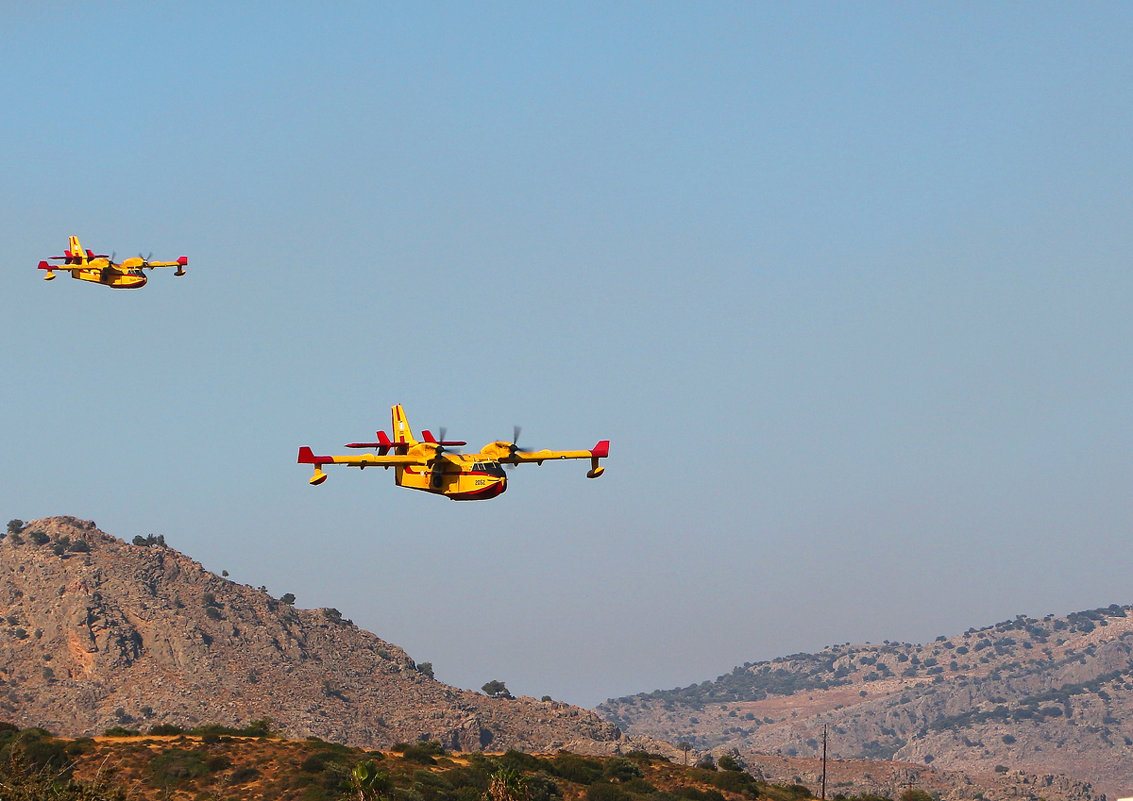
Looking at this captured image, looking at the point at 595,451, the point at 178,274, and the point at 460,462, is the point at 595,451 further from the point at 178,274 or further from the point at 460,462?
the point at 178,274

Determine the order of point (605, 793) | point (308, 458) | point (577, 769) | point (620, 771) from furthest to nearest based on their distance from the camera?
point (620, 771)
point (577, 769)
point (605, 793)
point (308, 458)

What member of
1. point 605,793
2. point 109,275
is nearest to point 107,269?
point 109,275

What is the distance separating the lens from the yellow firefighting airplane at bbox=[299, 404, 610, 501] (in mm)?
81562

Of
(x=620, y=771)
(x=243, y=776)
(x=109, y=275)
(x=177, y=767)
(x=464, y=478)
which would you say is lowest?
(x=243, y=776)

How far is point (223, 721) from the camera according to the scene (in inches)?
7869

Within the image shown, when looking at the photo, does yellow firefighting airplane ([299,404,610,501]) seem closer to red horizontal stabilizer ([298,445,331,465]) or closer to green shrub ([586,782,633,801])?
red horizontal stabilizer ([298,445,331,465])

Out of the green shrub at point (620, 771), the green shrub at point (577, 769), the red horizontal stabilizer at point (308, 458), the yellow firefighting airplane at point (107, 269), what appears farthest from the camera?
the green shrub at point (620, 771)

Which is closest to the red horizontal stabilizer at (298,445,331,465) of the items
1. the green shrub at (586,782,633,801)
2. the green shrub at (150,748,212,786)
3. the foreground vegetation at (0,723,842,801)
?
the foreground vegetation at (0,723,842,801)

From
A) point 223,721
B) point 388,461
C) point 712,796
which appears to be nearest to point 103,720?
point 223,721

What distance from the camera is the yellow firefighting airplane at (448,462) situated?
268 feet

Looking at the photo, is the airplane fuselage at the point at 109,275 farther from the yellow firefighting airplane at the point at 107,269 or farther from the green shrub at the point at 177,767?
the green shrub at the point at 177,767

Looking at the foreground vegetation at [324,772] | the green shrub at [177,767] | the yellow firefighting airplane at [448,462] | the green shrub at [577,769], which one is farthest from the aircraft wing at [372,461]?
the green shrub at [577,769]

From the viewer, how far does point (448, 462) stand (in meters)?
82.3

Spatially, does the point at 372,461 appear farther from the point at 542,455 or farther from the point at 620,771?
the point at 620,771
